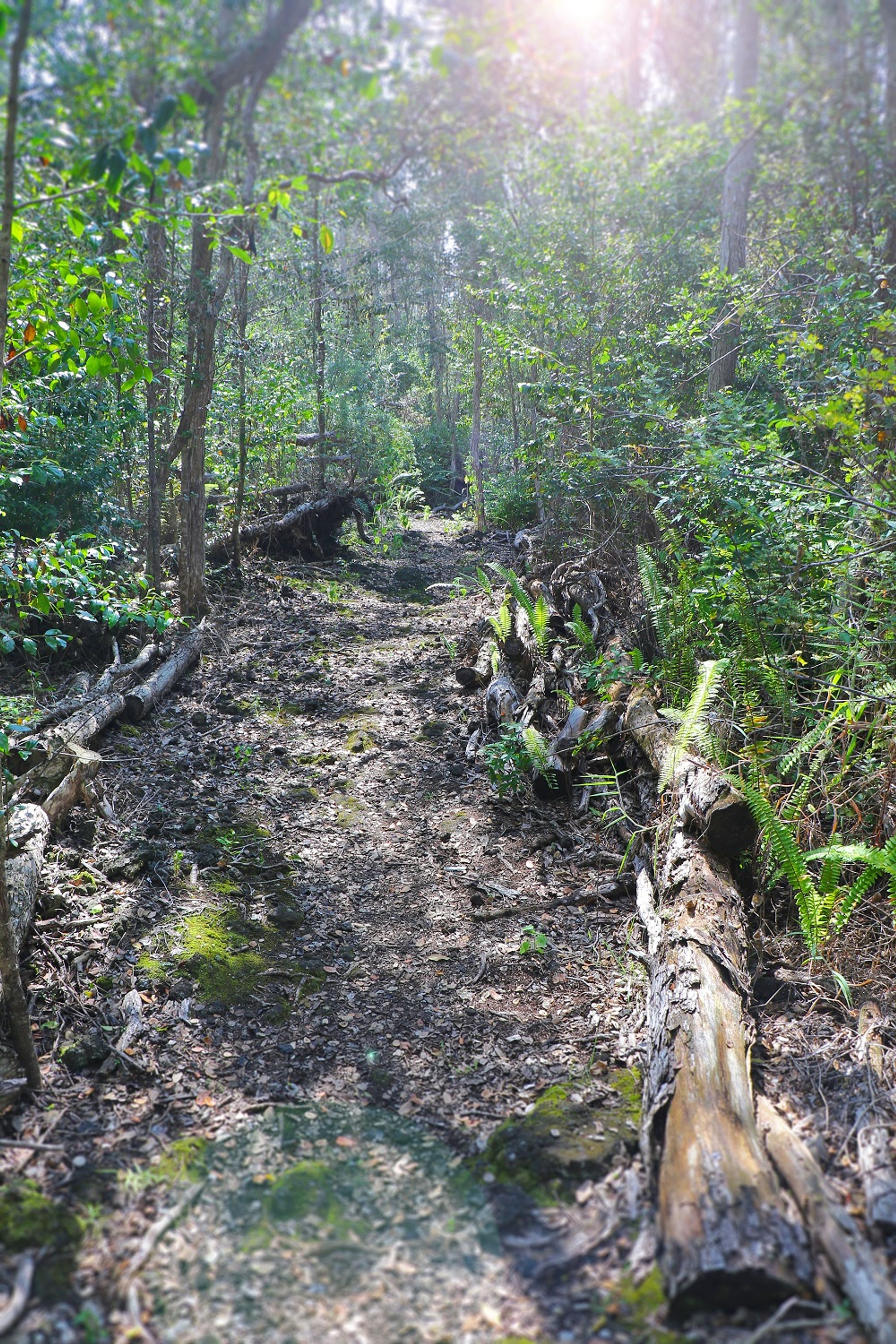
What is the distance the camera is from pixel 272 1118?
2.64m

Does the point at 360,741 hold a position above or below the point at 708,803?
below

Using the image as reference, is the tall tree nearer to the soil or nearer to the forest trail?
the forest trail

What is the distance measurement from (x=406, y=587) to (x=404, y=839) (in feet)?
25.1

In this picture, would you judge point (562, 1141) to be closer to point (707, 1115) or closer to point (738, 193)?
point (707, 1115)

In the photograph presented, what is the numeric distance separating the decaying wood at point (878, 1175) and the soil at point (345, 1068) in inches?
2.4

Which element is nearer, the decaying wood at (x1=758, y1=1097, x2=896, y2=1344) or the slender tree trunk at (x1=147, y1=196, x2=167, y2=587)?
the decaying wood at (x1=758, y1=1097, x2=896, y2=1344)

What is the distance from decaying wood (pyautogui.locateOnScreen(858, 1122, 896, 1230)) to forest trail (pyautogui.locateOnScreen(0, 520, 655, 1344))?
0.65 metres

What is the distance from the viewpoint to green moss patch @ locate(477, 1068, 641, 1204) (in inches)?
92.9

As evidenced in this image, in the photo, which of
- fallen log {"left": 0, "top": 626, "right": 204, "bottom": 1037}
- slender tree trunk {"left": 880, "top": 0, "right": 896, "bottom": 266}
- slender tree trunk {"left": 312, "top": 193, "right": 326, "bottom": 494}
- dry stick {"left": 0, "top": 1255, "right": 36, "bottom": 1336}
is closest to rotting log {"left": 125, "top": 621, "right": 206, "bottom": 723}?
fallen log {"left": 0, "top": 626, "right": 204, "bottom": 1037}

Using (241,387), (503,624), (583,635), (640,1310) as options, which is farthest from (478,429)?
(640,1310)

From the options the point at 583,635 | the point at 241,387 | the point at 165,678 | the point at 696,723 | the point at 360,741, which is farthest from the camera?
the point at 241,387

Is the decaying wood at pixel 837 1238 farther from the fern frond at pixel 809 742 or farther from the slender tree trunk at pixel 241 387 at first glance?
the slender tree trunk at pixel 241 387

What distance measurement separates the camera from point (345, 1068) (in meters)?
2.99

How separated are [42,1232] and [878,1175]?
237 centimetres
